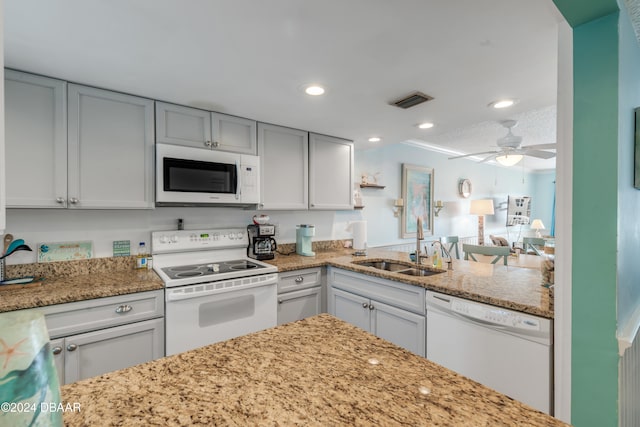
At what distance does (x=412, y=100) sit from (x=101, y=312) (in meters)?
2.39

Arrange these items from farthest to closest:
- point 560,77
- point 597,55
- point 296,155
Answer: point 296,155 → point 560,77 → point 597,55

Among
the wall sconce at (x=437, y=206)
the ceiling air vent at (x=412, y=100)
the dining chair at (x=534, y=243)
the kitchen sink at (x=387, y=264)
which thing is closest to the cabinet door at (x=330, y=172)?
the kitchen sink at (x=387, y=264)

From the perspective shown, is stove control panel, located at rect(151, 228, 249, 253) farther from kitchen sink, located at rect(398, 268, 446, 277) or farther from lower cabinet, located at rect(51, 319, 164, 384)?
kitchen sink, located at rect(398, 268, 446, 277)

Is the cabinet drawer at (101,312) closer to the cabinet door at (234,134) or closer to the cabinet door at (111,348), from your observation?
the cabinet door at (111,348)

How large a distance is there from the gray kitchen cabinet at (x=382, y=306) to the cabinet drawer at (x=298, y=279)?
13 centimetres

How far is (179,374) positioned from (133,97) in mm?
2000

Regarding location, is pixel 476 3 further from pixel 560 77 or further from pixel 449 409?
pixel 449 409

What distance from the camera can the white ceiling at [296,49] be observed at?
122 centimetres

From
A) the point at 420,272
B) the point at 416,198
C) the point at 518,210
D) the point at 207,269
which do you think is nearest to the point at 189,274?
the point at 207,269

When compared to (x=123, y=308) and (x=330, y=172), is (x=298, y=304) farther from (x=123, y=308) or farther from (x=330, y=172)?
(x=330, y=172)

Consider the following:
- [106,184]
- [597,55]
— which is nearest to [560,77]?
[597,55]

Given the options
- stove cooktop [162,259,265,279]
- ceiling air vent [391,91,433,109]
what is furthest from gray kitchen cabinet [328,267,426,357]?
ceiling air vent [391,91,433,109]

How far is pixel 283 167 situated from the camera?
9.14 ft

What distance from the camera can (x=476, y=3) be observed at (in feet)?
3.85
